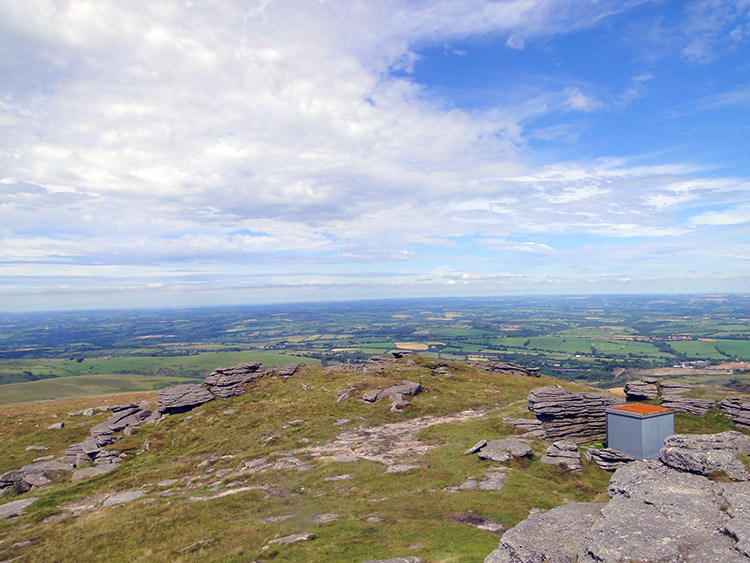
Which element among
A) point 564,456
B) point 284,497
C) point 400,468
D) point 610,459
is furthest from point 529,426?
point 284,497

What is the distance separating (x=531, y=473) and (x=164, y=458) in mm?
44262

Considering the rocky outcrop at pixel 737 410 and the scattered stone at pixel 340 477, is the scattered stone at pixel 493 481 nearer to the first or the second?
the scattered stone at pixel 340 477

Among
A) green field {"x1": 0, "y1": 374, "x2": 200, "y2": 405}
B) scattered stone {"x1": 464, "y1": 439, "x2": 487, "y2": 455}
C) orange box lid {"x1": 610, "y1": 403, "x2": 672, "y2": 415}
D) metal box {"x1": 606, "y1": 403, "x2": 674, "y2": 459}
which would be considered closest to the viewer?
metal box {"x1": 606, "y1": 403, "x2": 674, "y2": 459}

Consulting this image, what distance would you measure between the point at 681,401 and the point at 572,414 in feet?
52.3

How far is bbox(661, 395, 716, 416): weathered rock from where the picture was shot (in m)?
46.3

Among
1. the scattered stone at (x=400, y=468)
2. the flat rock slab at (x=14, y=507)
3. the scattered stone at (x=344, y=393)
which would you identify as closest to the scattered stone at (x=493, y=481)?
the scattered stone at (x=400, y=468)

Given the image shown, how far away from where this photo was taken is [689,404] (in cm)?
4747

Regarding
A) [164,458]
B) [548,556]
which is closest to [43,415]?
[164,458]

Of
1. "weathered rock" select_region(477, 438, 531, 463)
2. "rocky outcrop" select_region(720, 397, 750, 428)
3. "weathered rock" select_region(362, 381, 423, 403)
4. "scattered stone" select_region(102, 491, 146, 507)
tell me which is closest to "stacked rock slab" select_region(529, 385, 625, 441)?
"weathered rock" select_region(477, 438, 531, 463)

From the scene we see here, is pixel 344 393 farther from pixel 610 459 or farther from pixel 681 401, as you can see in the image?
pixel 681 401

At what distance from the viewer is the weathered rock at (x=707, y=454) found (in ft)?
68.5

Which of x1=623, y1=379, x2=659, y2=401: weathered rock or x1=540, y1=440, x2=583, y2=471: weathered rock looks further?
x1=623, y1=379, x2=659, y2=401: weathered rock

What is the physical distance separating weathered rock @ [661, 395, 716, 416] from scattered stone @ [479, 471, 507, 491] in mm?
29125

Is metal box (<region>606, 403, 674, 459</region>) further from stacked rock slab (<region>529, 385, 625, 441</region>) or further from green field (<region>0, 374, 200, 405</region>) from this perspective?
green field (<region>0, 374, 200, 405</region>)
